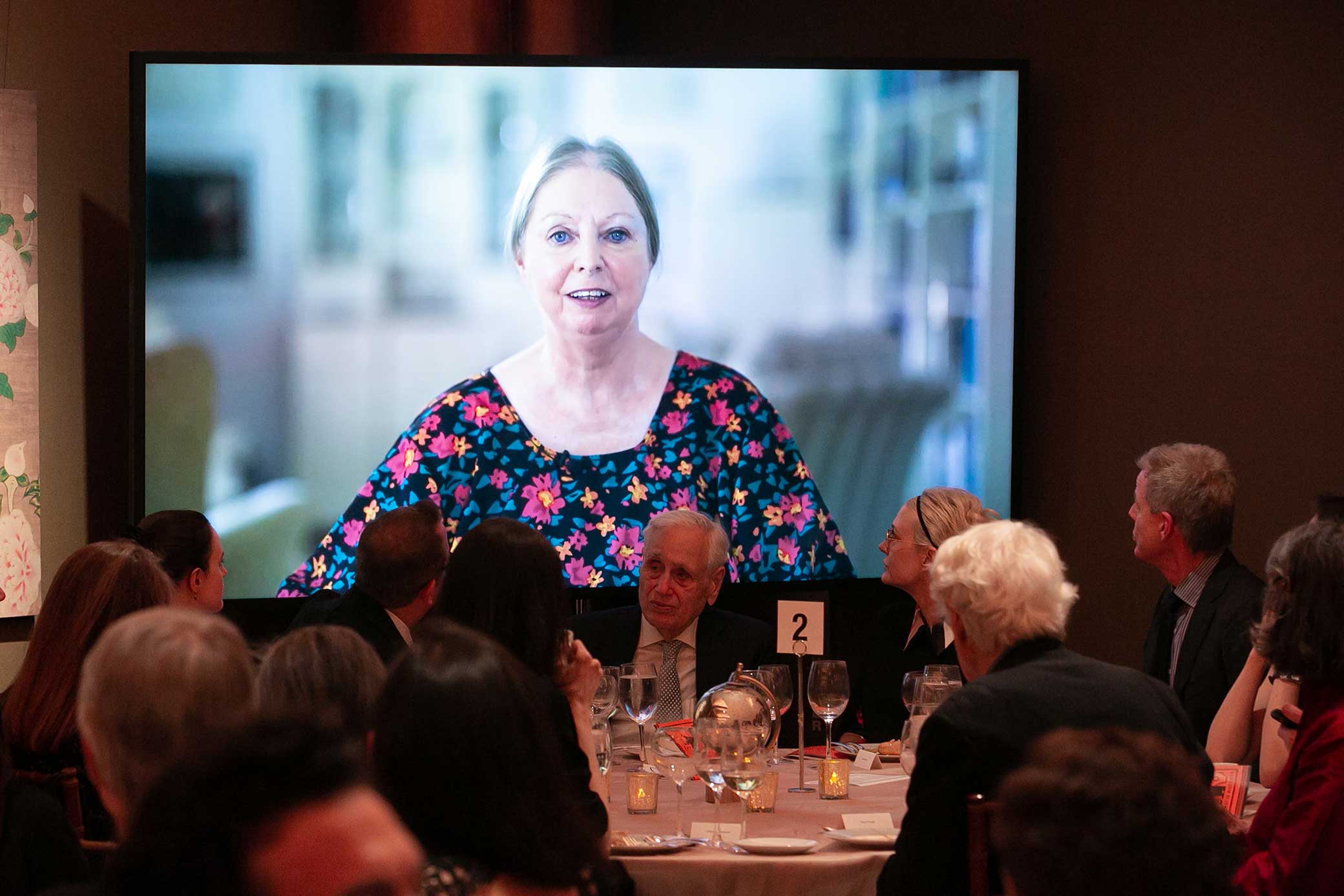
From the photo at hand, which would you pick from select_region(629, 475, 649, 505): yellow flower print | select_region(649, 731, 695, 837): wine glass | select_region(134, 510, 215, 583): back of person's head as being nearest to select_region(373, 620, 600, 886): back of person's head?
select_region(649, 731, 695, 837): wine glass

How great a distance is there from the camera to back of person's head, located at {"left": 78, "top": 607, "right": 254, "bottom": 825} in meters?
1.75

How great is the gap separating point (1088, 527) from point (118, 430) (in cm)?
357

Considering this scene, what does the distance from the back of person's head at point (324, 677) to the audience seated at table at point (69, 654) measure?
624 mm

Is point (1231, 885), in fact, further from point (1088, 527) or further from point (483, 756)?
point (1088, 527)

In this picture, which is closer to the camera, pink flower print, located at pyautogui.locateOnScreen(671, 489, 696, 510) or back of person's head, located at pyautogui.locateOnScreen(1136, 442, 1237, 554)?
back of person's head, located at pyautogui.locateOnScreen(1136, 442, 1237, 554)

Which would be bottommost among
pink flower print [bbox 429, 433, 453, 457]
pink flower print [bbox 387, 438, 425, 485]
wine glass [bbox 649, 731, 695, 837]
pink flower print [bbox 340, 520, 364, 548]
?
wine glass [bbox 649, 731, 695, 837]

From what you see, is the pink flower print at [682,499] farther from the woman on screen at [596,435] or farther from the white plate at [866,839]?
the white plate at [866,839]

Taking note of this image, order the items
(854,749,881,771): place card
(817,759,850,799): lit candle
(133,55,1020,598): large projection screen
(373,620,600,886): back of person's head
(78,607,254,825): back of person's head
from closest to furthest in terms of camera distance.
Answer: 1. (373,620,600,886): back of person's head
2. (78,607,254,825): back of person's head
3. (817,759,850,799): lit candle
4. (854,749,881,771): place card
5. (133,55,1020,598): large projection screen

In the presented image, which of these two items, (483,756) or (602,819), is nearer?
(483,756)

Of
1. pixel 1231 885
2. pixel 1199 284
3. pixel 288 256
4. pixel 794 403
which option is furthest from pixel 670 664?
pixel 1231 885

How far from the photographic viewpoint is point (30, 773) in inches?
97.8

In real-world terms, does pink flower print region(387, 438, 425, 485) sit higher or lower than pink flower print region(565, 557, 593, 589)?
higher

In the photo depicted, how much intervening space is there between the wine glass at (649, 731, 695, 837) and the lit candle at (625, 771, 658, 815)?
33 mm

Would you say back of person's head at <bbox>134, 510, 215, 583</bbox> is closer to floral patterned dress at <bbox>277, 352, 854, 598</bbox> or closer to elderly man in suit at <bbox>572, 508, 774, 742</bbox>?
elderly man in suit at <bbox>572, 508, 774, 742</bbox>
